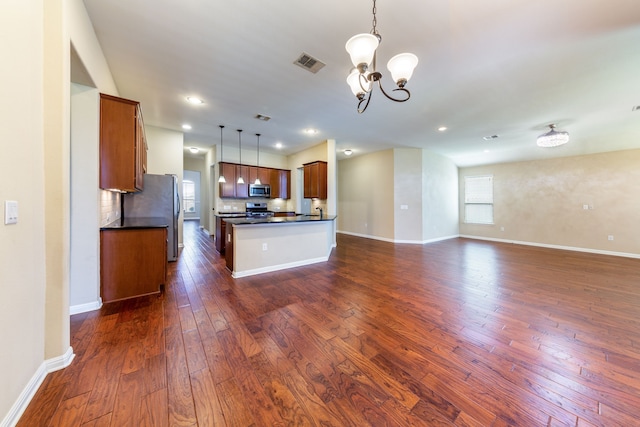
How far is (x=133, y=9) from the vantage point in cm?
191

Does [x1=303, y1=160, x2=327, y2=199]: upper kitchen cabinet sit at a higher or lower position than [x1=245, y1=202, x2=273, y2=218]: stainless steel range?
higher

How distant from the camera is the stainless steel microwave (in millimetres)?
6670

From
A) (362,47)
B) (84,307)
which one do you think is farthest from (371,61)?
(84,307)

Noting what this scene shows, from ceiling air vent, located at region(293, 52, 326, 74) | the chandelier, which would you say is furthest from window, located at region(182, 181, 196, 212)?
the chandelier

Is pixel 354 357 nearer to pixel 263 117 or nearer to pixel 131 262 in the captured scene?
pixel 131 262

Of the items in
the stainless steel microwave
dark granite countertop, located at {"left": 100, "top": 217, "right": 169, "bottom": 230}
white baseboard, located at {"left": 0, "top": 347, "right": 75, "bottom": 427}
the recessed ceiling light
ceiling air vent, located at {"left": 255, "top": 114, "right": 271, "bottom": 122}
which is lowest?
white baseboard, located at {"left": 0, "top": 347, "right": 75, "bottom": 427}

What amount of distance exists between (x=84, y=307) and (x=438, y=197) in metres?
8.21

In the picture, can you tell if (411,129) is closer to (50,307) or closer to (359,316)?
(359,316)

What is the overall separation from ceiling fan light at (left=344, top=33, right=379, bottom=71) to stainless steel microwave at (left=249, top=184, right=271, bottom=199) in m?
5.51

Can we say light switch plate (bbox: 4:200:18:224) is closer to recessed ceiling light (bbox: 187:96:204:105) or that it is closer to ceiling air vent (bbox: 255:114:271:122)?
recessed ceiling light (bbox: 187:96:204:105)

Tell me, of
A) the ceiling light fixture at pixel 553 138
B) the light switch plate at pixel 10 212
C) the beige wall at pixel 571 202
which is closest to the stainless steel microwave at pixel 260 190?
the light switch plate at pixel 10 212

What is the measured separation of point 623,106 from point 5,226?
23.3ft

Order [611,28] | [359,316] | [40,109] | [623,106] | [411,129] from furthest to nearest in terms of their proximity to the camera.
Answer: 1. [411,129]
2. [623,106]
3. [359,316]
4. [611,28]
5. [40,109]

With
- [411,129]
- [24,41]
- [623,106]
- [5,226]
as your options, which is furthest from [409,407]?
[623,106]
